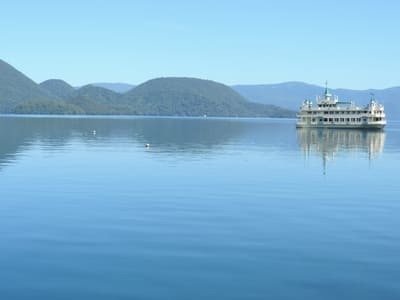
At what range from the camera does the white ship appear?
527 feet

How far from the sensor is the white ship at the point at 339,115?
527 feet

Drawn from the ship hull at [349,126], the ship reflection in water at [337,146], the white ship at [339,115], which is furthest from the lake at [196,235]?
the white ship at [339,115]

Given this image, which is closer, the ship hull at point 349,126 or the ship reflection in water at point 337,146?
the ship reflection in water at point 337,146

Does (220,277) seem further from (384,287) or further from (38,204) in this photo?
(38,204)

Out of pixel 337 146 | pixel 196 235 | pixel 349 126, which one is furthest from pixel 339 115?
pixel 196 235

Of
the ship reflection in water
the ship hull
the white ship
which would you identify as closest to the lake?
the ship reflection in water

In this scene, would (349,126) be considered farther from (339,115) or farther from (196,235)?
(196,235)

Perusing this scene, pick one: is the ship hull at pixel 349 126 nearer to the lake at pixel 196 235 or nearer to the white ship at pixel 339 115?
the white ship at pixel 339 115

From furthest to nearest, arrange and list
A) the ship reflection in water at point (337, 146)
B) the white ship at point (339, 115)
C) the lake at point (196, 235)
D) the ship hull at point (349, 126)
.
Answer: the white ship at point (339, 115) < the ship hull at point (349, 126) < the ship reflection in water at point (337, 146) < the lake at point (196, 235)

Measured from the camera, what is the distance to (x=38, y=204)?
2788 cm

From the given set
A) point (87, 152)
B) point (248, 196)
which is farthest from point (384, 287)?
point (87, 152)

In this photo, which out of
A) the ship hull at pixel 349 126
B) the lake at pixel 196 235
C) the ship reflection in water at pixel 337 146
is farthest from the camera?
the ship hull at pixel 349 126

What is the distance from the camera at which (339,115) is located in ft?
547

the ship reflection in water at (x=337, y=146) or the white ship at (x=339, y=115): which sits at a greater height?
the white ship at (x=339, y=115)
